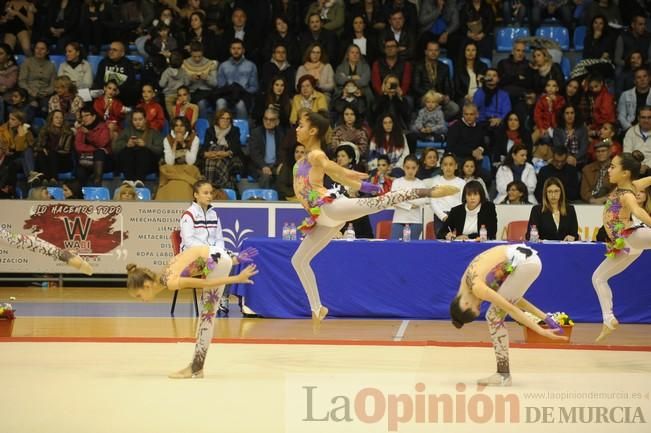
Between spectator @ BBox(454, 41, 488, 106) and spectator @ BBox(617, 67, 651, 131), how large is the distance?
2.12 metres

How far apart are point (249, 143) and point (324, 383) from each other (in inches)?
321

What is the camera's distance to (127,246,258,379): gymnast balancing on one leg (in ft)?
26.0

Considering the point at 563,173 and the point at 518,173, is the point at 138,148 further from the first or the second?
the point at 563,173

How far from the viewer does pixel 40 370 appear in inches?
336

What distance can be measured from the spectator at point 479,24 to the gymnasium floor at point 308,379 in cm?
587

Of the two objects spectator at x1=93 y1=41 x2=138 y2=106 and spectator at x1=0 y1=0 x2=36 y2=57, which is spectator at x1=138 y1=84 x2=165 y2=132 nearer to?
spectator at x1=93 y1=41 x2=138 y2=106

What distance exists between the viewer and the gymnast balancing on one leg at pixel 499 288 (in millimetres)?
7590

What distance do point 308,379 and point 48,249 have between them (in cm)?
267

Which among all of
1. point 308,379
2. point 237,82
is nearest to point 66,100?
point 237,82

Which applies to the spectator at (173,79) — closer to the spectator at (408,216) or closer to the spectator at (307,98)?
the spectator at (307,98)

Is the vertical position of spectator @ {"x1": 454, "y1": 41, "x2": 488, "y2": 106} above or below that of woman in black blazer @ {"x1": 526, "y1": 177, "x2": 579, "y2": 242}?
above

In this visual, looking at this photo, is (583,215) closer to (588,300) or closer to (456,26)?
(588,300)

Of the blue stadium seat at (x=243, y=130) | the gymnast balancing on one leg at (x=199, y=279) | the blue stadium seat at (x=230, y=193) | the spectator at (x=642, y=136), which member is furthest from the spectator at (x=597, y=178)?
the gymnast balancing on one leg at (x=199, y=279)

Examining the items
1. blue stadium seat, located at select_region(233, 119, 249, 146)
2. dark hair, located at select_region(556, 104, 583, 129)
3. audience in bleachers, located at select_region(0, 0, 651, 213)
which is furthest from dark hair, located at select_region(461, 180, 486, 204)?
blue stadium seat, located at select_region(233, 119, 249, 146)
